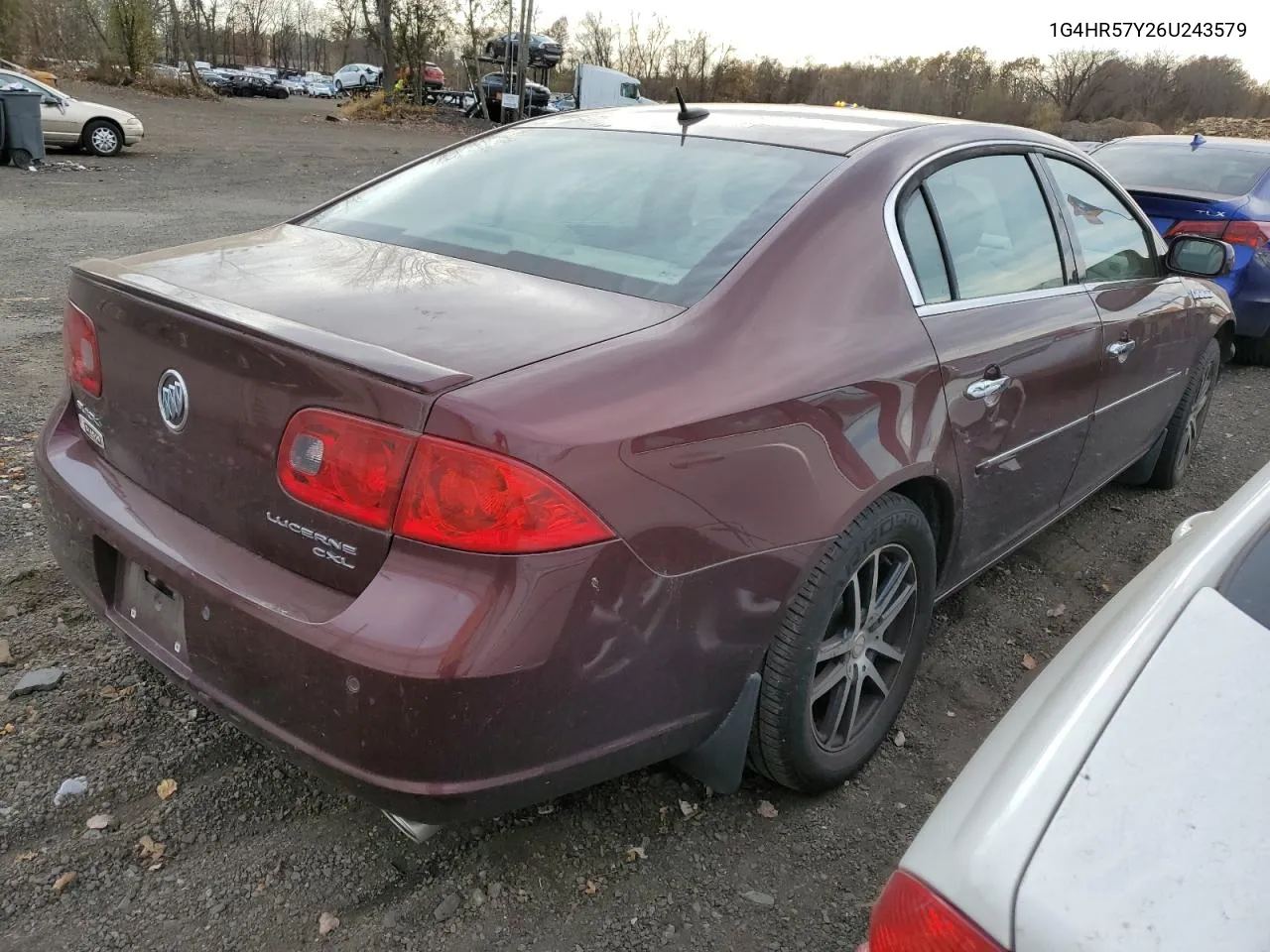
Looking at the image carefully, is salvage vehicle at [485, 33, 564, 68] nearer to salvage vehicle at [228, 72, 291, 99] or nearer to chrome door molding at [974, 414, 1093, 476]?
salvage vehicle at [228, 72, 291, 99]

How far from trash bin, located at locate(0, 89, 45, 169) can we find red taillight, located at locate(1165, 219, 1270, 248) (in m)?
14.0

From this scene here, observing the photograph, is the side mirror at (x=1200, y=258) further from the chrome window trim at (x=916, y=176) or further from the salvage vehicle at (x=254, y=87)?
the salvage vehicle at (x=254, y=87)

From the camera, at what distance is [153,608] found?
6.68ft

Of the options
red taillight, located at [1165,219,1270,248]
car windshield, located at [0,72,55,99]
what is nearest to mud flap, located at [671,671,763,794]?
red taillight, located at [1165,219,1270,248]

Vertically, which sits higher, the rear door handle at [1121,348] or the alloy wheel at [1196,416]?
the rear door handle at [1121,348]

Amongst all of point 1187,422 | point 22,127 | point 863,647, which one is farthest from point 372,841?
point 22,127

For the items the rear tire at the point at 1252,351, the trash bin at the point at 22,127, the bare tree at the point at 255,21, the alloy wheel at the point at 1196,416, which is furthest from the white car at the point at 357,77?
the alloy wheel at the point at 1196,416

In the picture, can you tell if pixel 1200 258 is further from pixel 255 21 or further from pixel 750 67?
pixel 255 21

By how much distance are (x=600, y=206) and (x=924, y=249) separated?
84 cm

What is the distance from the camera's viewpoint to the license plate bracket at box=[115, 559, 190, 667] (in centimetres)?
197

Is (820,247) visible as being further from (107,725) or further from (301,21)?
(301,21)

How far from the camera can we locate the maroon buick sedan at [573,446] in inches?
64.8

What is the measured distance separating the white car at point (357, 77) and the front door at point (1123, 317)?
52.1 metres

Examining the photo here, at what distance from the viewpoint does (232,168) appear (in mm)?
15805
